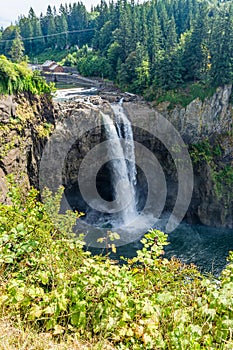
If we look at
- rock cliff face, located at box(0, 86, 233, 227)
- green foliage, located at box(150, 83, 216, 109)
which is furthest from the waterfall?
green foliage, located at box(150, 83, 216, 109)

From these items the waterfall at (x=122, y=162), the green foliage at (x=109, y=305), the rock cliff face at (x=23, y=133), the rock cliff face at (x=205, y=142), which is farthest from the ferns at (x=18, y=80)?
the green foliage at (x=109, y=305)

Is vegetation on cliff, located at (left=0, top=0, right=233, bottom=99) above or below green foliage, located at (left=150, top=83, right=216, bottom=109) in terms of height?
above

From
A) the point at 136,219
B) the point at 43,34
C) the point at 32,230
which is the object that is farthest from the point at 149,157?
the point at 43,34

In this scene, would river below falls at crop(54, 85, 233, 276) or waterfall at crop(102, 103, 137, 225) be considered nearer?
river below falls at crop(54, 85, 233, 276)

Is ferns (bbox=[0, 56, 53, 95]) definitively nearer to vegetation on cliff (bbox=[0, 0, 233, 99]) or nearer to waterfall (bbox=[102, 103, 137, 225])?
waterfall (bbox=[102, 103, 137, 225])

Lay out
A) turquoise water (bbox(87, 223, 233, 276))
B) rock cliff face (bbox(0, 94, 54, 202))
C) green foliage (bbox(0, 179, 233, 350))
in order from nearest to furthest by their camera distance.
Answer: green foliage (bbox(0, 179, 233, 350))
rock cliff face (bbox(0, 94, 54, 202))
turquoise water (bbox(87, 223, 233, 276))

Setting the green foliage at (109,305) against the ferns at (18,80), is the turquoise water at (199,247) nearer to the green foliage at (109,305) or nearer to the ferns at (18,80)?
the ferns at (18,80)
